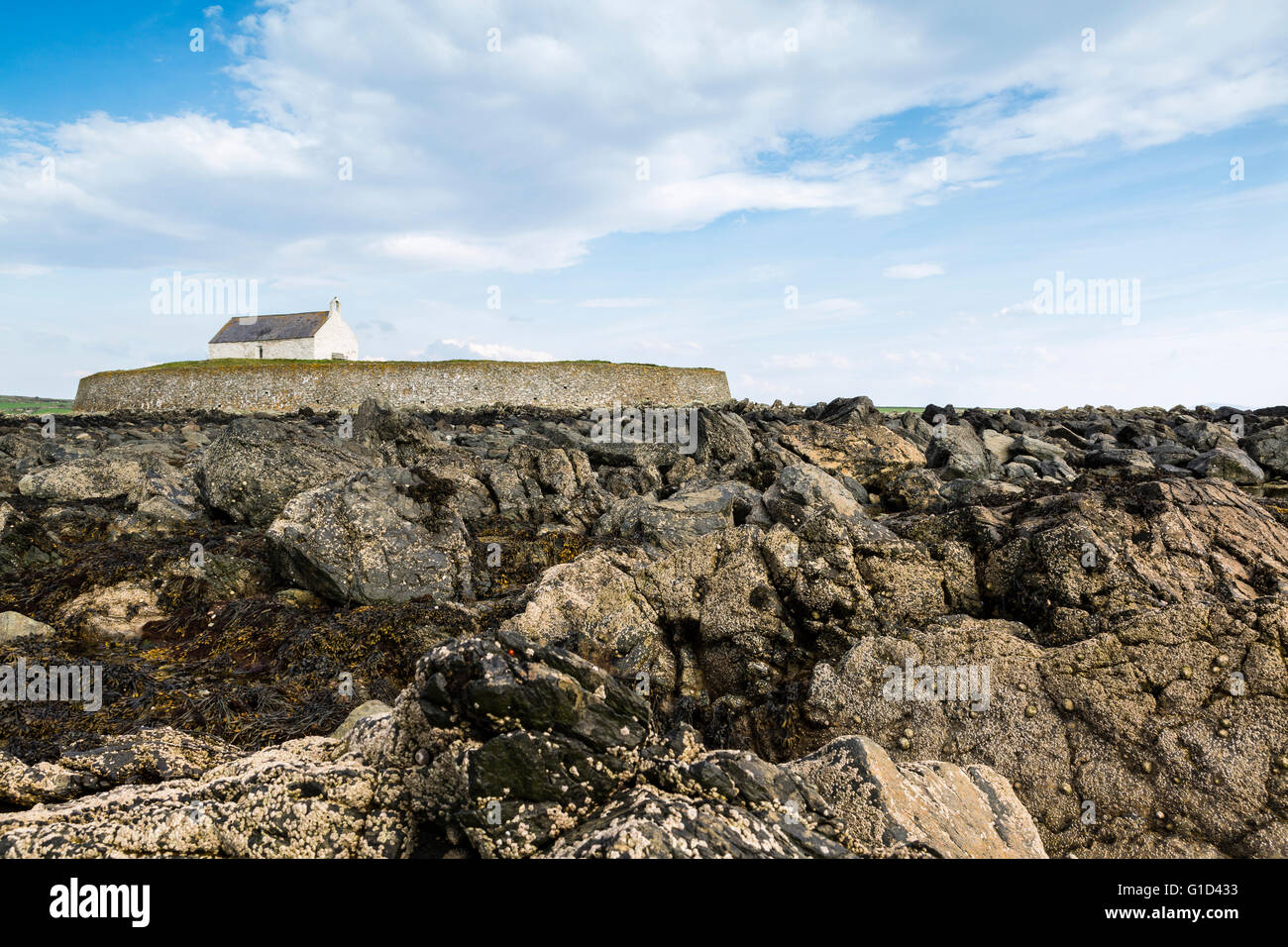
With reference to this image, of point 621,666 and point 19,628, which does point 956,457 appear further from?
point 19,628

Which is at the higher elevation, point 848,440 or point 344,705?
point 848,440

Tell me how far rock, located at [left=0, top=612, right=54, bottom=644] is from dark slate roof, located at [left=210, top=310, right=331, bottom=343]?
59.2 meters

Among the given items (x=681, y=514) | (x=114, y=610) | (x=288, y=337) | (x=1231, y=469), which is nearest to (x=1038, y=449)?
(x=1231, y=469)

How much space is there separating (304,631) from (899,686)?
19.3ft

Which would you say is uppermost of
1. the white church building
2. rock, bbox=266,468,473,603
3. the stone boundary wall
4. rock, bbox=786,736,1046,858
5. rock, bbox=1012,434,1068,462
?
the white church building

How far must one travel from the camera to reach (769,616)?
265 inches

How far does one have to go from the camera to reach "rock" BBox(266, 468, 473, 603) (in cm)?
840

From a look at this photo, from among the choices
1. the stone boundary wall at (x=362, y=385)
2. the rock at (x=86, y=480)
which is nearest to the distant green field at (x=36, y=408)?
the stone boundary wall at (x=362, y=385)

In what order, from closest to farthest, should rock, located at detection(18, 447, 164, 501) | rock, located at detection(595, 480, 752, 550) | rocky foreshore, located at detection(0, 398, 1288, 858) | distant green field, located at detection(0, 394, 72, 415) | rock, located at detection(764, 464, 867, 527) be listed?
1. rocky foreshore, located at detection(0, 398, 1288, 858)
2. rock, located at detection(595, 480, 752, 550)
3. rock, located at detection(764, 464, 867, 527)
4. rock, located at detection(18, 447, 164, 501)
5. distant green field, located at detection(0, 394, 72, 415)

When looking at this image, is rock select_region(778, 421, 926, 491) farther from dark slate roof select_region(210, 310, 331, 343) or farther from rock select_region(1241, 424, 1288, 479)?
dark slate roof select_region(210, 310, 331, 343)

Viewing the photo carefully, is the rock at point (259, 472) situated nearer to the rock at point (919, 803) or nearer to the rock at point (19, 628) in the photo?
the rock at point (19, 628)

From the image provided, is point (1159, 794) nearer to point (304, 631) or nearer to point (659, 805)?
point (659, 805)

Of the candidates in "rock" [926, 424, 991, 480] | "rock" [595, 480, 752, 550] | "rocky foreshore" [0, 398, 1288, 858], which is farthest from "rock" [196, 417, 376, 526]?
"rock" [926, 424, 991, 480]
